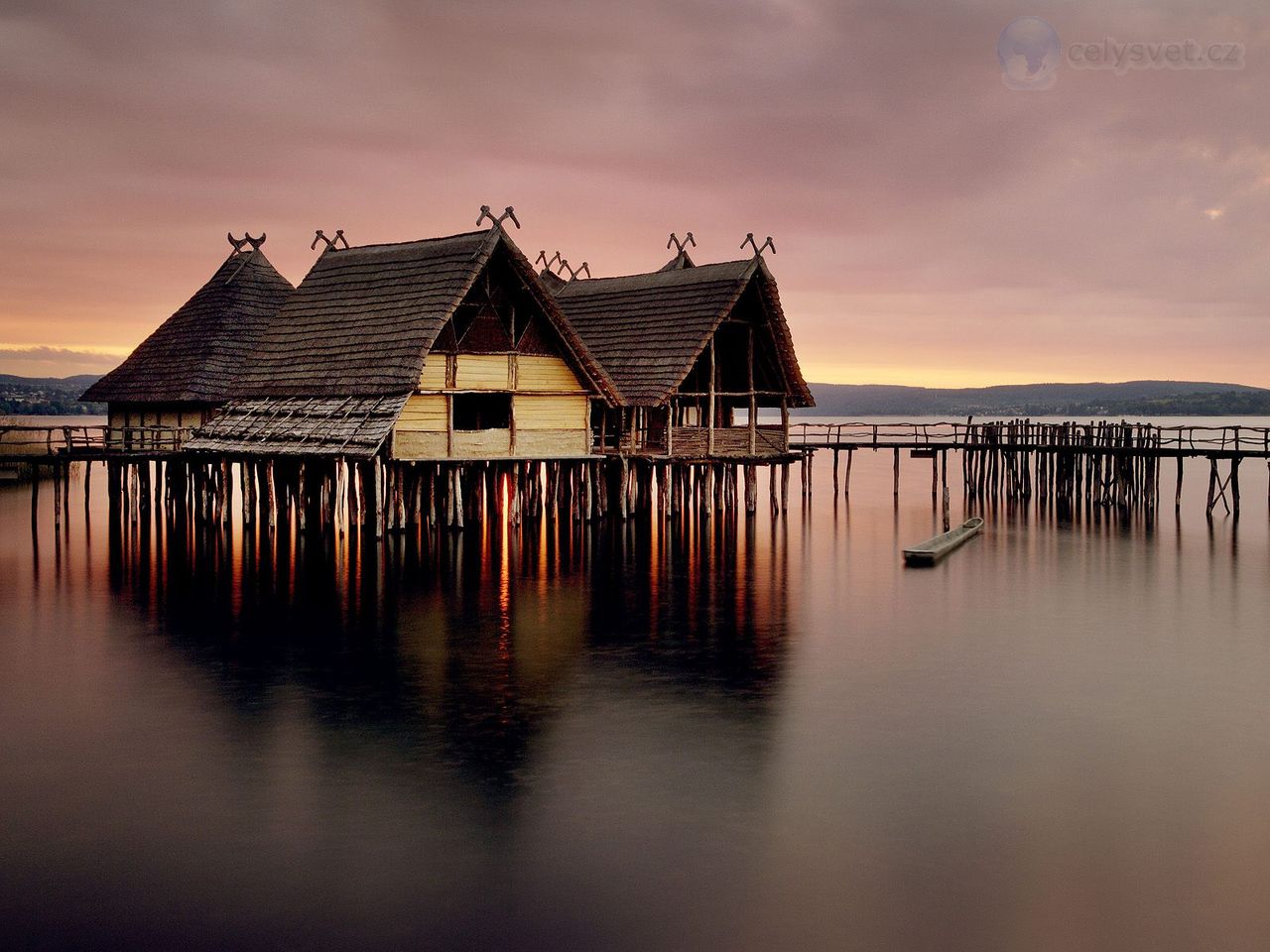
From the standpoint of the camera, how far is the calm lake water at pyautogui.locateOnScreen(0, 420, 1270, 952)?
9.29 metres

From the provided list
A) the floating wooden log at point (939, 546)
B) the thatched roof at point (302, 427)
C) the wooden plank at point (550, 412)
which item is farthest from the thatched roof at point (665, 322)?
the thatched roof at point (302, 427)

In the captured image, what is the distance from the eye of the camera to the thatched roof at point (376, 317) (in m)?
29.4

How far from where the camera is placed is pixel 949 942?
885cm

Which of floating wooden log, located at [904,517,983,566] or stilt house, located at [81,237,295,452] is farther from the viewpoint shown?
stilt house, located at [81,237,295,452]

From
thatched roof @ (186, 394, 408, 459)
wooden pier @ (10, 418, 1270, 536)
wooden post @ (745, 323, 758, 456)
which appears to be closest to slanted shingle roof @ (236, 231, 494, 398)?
thatched roof @ (186, 394, 408, 459)

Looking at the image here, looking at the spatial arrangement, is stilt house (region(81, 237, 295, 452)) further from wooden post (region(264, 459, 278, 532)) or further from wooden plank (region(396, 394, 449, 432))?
wooden plank (region(396, 394, 449, 432))

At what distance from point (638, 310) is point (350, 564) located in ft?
43.7

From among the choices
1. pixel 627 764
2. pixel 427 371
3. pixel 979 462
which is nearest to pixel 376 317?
pixel 427 371

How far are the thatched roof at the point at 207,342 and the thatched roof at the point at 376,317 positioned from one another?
2.65m

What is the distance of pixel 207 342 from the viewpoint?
1494 inches

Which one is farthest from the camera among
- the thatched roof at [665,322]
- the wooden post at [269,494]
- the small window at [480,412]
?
the thatched roof at [665,322]

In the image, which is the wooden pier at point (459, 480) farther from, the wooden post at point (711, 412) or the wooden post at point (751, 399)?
the wooden post at point (751, 399)

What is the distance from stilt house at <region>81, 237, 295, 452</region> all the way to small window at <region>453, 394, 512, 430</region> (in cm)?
672

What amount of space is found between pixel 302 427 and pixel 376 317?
10.6 ft
